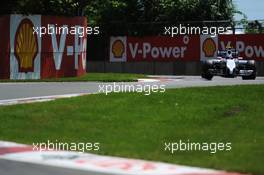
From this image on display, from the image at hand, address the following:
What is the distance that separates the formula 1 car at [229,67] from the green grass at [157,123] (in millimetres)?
13155

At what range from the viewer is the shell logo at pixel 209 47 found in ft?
141

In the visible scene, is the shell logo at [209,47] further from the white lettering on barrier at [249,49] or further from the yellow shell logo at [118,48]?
the yellow shell logo at [118,48]

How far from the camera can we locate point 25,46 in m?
31.7

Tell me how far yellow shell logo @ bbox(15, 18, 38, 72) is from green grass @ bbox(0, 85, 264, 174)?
572 inches

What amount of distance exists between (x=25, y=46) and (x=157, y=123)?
749 inches

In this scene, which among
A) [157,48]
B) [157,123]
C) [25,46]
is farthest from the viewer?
[157,48]

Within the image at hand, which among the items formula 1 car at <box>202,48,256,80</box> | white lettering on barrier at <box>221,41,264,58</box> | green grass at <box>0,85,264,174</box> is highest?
white lettering on barrier at <box>221,41,264,58</box>

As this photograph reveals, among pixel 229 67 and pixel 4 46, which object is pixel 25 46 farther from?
pixel 229 67

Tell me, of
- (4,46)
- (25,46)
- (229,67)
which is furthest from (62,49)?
(229,67)

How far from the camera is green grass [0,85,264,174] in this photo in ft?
34.4

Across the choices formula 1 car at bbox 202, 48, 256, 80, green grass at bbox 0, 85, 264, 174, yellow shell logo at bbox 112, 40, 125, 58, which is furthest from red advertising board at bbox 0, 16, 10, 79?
yellow shell logo at bbox 112, 40, 125, 58

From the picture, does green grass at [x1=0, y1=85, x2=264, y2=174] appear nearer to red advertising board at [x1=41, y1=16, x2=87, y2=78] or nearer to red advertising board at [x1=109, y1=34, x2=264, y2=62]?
red advertising board at [x1=41, y1=16, x2=87, y2=78]

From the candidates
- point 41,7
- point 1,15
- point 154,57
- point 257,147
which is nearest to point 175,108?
point 257,147

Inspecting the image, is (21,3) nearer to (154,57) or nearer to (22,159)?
(154,57)
